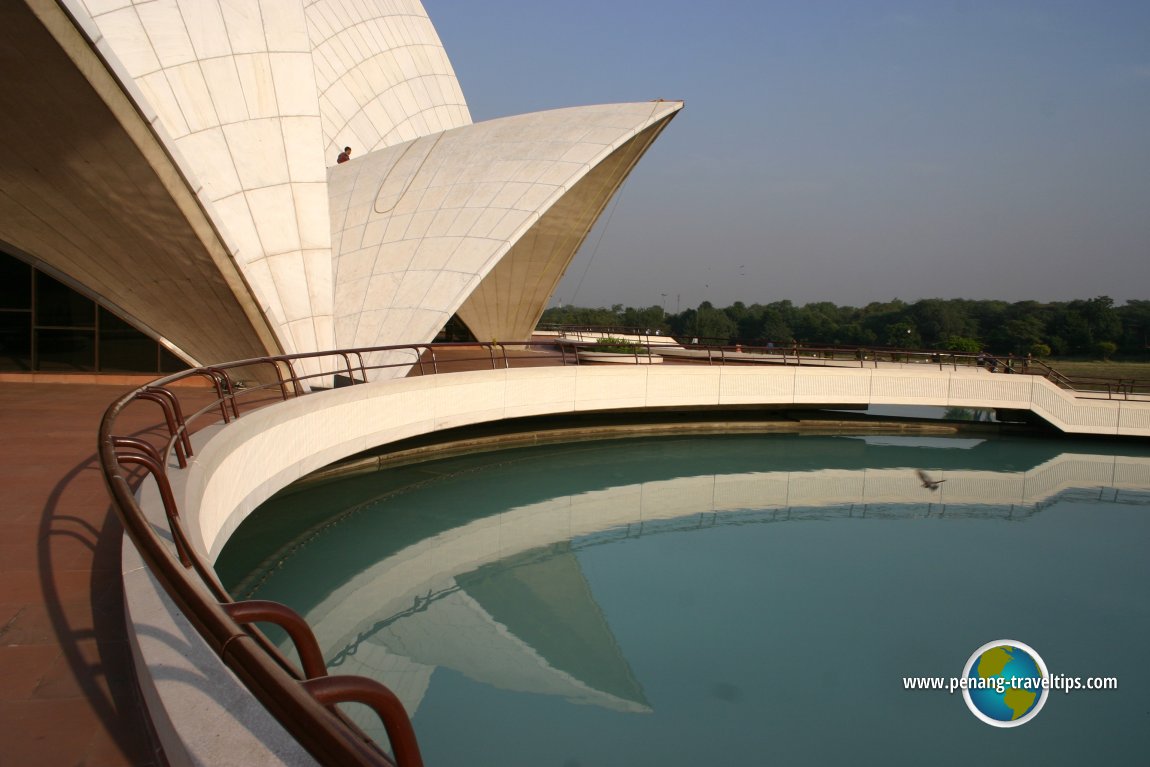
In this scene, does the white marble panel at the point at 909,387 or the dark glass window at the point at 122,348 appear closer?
the dark glass window at the point at 122,348

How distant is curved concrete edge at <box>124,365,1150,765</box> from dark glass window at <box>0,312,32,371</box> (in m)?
7.87

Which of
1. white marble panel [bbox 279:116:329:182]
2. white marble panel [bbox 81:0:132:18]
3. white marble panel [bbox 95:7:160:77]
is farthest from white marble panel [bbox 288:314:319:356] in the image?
white marble panel [bbox 81:0:132:18]

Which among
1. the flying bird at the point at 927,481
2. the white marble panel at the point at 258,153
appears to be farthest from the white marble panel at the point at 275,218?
the flying bird at the point at 927,481

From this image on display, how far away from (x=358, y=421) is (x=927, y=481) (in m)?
12.2

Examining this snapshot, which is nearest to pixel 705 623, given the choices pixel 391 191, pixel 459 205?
pixel 459 205

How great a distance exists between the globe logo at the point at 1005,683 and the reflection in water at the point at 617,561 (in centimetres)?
26

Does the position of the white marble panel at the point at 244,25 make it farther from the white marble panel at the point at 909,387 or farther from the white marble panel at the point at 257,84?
the white marble panel at the point at 909,387

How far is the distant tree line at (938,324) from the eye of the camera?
5456 cm

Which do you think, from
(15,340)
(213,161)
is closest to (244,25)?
(213,161)

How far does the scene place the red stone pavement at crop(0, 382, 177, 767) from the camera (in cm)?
300

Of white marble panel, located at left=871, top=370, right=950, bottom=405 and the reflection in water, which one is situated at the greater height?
white marble panel, located at left=871, top=370, right=950, bottom=405

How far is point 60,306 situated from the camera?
15594 millimetres

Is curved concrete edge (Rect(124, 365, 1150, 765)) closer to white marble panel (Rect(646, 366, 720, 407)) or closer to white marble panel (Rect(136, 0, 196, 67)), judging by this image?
white marble panel (Rect(646, 366, 720, 407))

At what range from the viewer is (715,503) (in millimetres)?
14594
